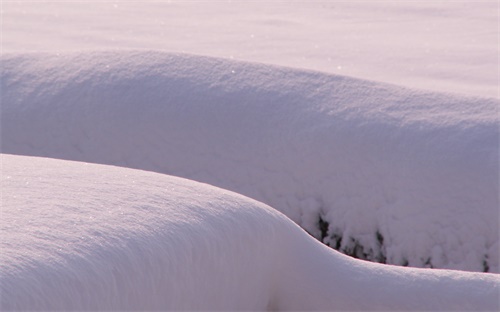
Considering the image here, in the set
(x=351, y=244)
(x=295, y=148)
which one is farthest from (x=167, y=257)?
(x=295, y=148)

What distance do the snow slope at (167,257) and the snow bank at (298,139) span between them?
673 millimetres

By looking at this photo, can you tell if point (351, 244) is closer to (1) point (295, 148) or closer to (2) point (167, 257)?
(1) point (295, 148)

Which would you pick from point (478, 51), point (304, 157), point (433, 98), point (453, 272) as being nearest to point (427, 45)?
point (478, 51)

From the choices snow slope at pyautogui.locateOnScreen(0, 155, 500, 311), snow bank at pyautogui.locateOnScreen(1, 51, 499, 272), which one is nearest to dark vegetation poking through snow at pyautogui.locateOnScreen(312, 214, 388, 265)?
snow bank at pyautogui.locateOnScreen(1, 51, 499, 272)

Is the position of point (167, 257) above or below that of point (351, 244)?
below

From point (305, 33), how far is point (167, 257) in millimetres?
3933

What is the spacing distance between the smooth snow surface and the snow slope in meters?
1.92

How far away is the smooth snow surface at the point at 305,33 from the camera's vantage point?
3953 millimetres

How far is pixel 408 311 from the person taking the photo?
158 centimetres

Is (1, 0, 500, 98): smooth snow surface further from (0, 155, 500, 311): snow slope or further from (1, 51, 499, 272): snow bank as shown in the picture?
(0, 155, 500, 311): snow slope

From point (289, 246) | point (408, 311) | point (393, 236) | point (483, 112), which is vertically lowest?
point (408, 311)

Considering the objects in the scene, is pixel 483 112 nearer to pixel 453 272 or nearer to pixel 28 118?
pixel 453 272

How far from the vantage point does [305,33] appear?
16.8ft

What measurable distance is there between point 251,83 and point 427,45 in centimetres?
216
